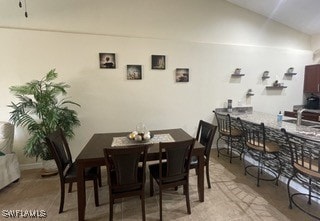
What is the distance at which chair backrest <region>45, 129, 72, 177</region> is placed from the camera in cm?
213

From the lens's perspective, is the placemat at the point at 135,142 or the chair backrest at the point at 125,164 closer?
the chair backrest at the point at 125,164

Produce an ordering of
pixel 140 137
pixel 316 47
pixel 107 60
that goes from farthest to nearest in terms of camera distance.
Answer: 1. pixel 316 47
2. pixel 107 60
3. pixel 140 137

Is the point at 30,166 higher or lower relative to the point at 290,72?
lower

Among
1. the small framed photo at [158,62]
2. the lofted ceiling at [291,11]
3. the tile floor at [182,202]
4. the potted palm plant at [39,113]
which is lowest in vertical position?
the tile floor at [182,202]

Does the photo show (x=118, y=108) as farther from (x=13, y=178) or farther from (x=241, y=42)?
(x=241, y=42)

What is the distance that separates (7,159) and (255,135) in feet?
12.8

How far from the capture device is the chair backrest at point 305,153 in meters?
2.12

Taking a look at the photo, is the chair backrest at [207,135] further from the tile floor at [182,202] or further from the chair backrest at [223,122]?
the chair backrest at [223,122]

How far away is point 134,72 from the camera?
3.79 m

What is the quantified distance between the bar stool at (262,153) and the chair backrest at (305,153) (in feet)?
1.22

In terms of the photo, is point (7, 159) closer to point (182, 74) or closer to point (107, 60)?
point (107, 60)

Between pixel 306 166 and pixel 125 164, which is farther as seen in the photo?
pixel 306 166

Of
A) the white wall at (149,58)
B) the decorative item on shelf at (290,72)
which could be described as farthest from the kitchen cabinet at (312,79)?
the decorative item on shelf at (290,72)

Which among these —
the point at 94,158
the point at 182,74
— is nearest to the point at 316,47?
the point at 182,74
